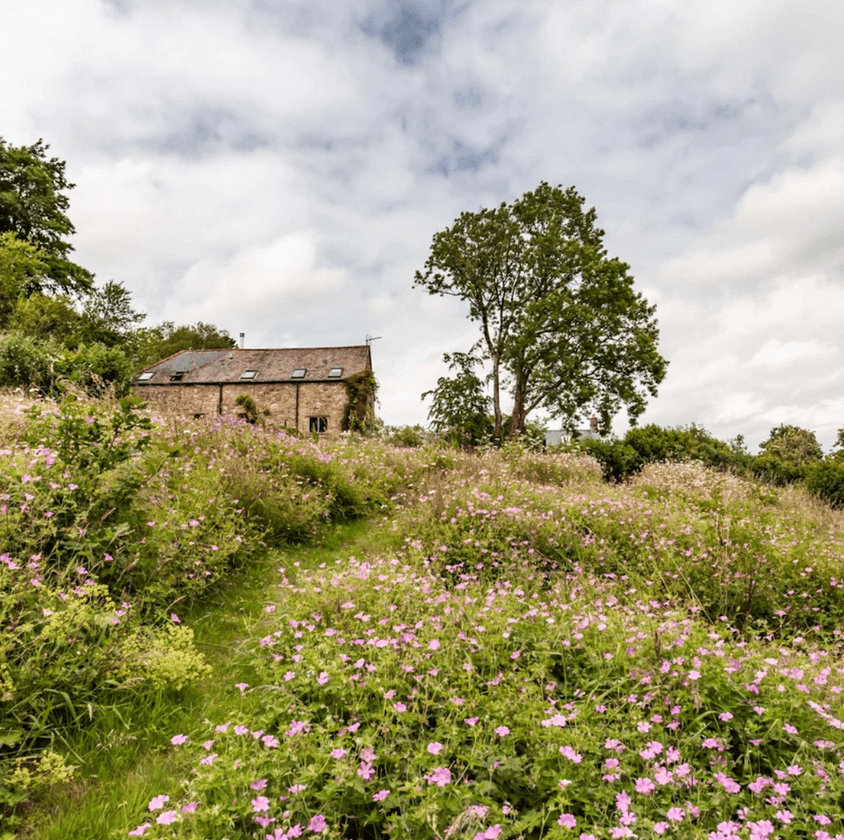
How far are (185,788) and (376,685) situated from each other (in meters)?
1.00

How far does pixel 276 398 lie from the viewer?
3039 centimetres

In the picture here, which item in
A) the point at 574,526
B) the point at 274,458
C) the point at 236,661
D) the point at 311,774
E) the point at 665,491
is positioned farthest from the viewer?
the point at 665,491

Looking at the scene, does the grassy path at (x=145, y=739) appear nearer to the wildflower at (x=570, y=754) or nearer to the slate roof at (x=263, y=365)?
the wildflower at (x=570, y=754)

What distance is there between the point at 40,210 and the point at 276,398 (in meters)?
16.8

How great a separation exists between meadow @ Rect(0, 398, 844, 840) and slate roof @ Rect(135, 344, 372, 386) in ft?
84.7

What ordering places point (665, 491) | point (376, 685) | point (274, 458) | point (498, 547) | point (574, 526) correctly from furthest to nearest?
point (665, 491)
point (274, 458)
point (574, 526)
point (498, 547)
point (376, 685)

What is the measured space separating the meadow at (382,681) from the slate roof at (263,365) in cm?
2581

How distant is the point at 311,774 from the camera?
219 cm

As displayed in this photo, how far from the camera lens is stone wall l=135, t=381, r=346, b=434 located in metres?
29.6

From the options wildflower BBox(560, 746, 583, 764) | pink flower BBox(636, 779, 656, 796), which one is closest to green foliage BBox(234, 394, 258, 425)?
wildflower BBox(560, 746, 583, 764)

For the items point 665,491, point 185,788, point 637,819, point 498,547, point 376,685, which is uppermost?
point 665,491

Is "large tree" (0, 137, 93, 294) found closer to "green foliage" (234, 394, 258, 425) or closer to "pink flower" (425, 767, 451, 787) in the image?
"green foliage" (234, 394, 258, 425)

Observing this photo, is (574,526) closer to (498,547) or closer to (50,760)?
(498,547)

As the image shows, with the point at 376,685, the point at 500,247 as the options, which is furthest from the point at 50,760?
the point at 500,247
